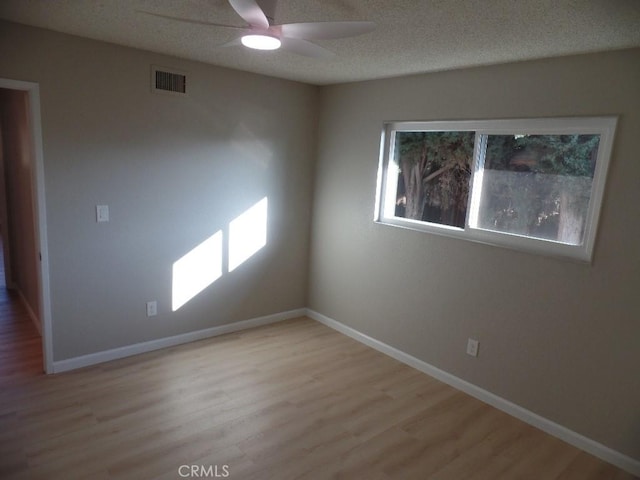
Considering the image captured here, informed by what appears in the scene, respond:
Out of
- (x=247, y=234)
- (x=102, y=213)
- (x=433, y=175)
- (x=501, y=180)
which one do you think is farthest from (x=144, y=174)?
(x=501, y=180)

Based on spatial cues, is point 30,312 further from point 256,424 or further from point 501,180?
point 501,180

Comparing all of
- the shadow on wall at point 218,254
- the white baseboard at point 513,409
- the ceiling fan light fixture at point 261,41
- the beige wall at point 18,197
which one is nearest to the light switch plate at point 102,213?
the beige wall at point 18,197

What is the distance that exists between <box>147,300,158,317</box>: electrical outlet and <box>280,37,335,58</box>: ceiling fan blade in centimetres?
235

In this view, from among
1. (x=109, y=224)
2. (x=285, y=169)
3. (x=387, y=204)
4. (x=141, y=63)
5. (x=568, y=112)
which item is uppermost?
(x=141, y=63)

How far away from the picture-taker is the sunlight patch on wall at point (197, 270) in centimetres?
355

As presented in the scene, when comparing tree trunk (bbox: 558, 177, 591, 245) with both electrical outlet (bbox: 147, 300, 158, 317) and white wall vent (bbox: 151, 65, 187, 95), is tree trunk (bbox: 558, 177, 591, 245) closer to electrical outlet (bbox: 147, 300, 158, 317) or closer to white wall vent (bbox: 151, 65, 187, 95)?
white wall vent (bbox: 151, 65, 187, 95)

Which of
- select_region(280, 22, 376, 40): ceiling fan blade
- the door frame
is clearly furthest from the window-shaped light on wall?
select_region(280, 22, 376, 40): ceiling fan blade

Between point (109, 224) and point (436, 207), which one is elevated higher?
point (436, 207)

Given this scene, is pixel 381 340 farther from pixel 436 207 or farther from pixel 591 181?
pixel 591 181

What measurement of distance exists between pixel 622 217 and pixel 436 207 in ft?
4.29

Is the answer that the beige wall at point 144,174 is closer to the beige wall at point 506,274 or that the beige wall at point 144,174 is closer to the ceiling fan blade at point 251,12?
the beige wall at point 506,274

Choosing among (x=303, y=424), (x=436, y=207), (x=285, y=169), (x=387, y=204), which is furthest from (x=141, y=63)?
(x=303, y=424)

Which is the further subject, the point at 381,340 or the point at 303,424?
the point at 381,340

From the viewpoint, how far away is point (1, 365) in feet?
10.2
